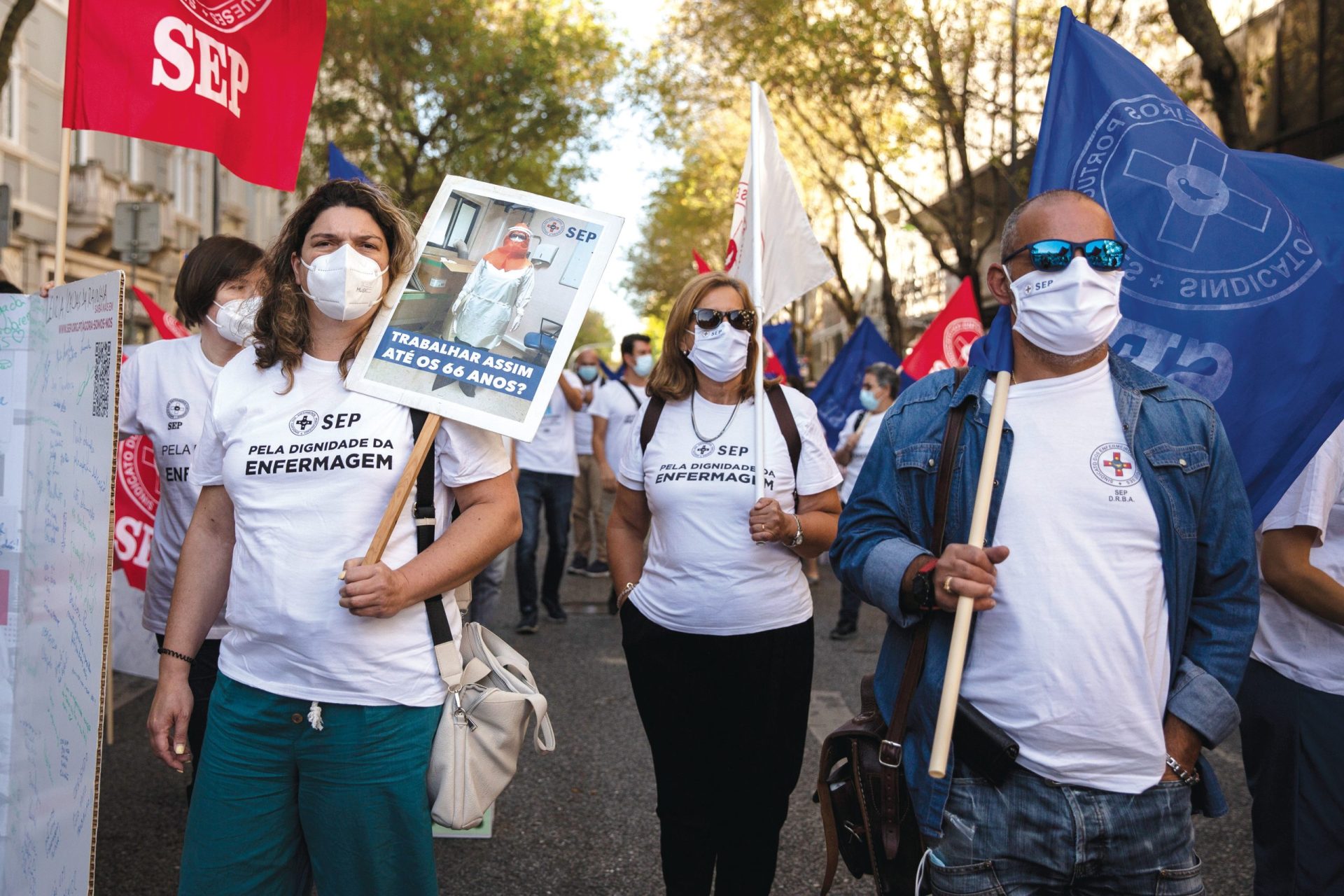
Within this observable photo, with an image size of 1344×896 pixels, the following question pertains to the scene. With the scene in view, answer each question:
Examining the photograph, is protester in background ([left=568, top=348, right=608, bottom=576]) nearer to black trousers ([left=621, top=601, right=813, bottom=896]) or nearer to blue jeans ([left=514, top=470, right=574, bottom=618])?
blue jeans ([left=514, top=470, right=574, bottom=618])

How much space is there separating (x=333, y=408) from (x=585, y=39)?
73.4ft

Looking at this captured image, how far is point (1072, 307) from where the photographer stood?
7.52 feet

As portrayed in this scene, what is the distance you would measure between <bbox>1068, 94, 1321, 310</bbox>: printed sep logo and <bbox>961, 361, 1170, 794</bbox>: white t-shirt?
32.8 inches

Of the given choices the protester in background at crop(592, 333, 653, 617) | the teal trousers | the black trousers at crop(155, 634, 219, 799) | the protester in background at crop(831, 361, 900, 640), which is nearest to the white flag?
the black trousers at crop(155, 634, 219, 799)

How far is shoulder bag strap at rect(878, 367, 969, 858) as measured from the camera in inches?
91.4

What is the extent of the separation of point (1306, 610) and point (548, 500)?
20.4 feet

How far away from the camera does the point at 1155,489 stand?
87.3 inches

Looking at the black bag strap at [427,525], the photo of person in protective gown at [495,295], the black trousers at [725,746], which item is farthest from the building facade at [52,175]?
the black bag strap at [427,525]

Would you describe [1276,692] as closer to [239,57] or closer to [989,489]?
[989,489]

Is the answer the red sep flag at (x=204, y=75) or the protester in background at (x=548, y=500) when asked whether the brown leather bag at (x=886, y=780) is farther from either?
the protester in background at (x=548, y=500)

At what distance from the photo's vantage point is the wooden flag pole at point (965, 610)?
6.81 feet

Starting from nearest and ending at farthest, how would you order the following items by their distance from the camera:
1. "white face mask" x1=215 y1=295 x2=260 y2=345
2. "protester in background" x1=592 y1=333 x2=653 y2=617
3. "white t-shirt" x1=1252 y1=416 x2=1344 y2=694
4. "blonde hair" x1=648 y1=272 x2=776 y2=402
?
"white t-shirt" x1=1252 y1=416 x2=1344 y2=694, "white face mask" x1=215 y1=295 x2=260 y2=345, "blonde hair" x1=648 y1=272 x2=776 y2=402, "protester in background" x1=592 y1=333 x2=653 y2=617

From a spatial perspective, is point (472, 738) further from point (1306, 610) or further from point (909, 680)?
point (1306, 610)

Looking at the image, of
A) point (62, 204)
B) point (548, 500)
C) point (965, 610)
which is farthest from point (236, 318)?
point (548, 500)
